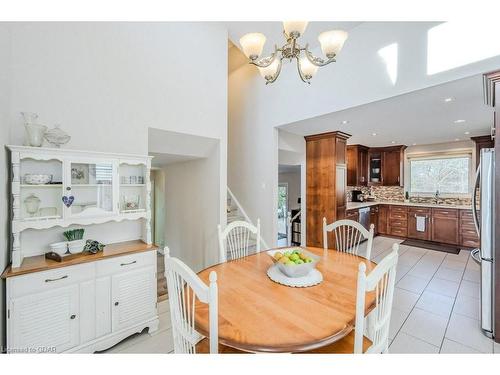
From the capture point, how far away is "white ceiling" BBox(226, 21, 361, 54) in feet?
10.3

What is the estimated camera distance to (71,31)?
6.92ft

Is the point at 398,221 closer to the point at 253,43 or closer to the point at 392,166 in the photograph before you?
the point at 392,166

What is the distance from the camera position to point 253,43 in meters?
1.58

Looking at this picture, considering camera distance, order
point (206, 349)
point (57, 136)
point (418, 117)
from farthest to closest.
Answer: point (418, 117), point (57, 136), point (206, 349)

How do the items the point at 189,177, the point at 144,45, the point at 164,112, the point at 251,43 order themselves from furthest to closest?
the point at 189,177 → the point at 164,112 → the point at 144,45 → the point at 251,43

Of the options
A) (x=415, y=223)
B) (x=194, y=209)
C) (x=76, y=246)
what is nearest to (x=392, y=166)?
(x=415, y=223)

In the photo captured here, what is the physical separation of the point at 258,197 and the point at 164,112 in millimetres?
2242

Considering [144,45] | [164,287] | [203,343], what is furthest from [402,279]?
[144,45]

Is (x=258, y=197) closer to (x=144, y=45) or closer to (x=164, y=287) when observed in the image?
(x=164, y=287)

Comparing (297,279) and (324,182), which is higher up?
(324,182)

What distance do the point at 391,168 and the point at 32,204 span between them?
6875mm

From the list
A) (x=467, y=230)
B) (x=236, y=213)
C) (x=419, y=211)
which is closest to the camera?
(x=236, y=213)

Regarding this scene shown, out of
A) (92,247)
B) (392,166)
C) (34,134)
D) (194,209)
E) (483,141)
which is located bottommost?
(92,247)

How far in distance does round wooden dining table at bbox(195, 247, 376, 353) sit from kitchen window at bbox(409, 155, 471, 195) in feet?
17.7
